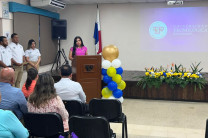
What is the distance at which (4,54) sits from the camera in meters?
5.36

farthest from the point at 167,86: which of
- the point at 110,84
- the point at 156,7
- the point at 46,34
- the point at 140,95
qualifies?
the point at 46,34

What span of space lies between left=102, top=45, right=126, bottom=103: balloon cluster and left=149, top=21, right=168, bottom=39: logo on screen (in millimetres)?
3620

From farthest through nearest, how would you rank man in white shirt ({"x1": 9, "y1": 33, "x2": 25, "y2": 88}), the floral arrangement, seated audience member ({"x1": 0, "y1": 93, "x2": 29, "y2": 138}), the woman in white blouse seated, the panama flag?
the panama flag → the woman in white blouse seated → man in white shirt ({"x1": 9, "y1": 33, "x2": 25, "y2": 88}) → the floral arrangement → seated audience member ({"x1": 0, "y1": 93, "x2": 29, "y2": 138})

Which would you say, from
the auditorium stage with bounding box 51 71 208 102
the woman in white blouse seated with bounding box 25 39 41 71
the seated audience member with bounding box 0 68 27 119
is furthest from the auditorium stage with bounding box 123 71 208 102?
the seated audience member with bounding box 0 68 27 119

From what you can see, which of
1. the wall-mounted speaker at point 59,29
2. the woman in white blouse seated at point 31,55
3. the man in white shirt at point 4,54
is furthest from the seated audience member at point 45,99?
the wall-mounted speaker at point 59,29

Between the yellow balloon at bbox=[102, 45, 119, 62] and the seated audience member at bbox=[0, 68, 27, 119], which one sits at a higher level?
the yellow balloon at bbox=[102, 45, 119, 62]

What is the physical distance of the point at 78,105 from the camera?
9.42 feet

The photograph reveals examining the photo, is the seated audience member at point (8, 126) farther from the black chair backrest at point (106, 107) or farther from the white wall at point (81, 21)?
the white wall at point (81, 21)

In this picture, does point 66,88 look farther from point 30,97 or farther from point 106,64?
point 106,64

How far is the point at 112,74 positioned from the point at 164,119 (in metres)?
1.28

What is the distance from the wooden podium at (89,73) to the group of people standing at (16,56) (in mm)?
1562

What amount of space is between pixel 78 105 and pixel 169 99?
11.0 ft

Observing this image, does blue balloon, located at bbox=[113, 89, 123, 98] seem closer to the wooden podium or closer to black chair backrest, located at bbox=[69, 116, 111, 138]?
the wooden podium

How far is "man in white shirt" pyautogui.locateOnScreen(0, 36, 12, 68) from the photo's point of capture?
5.31m
